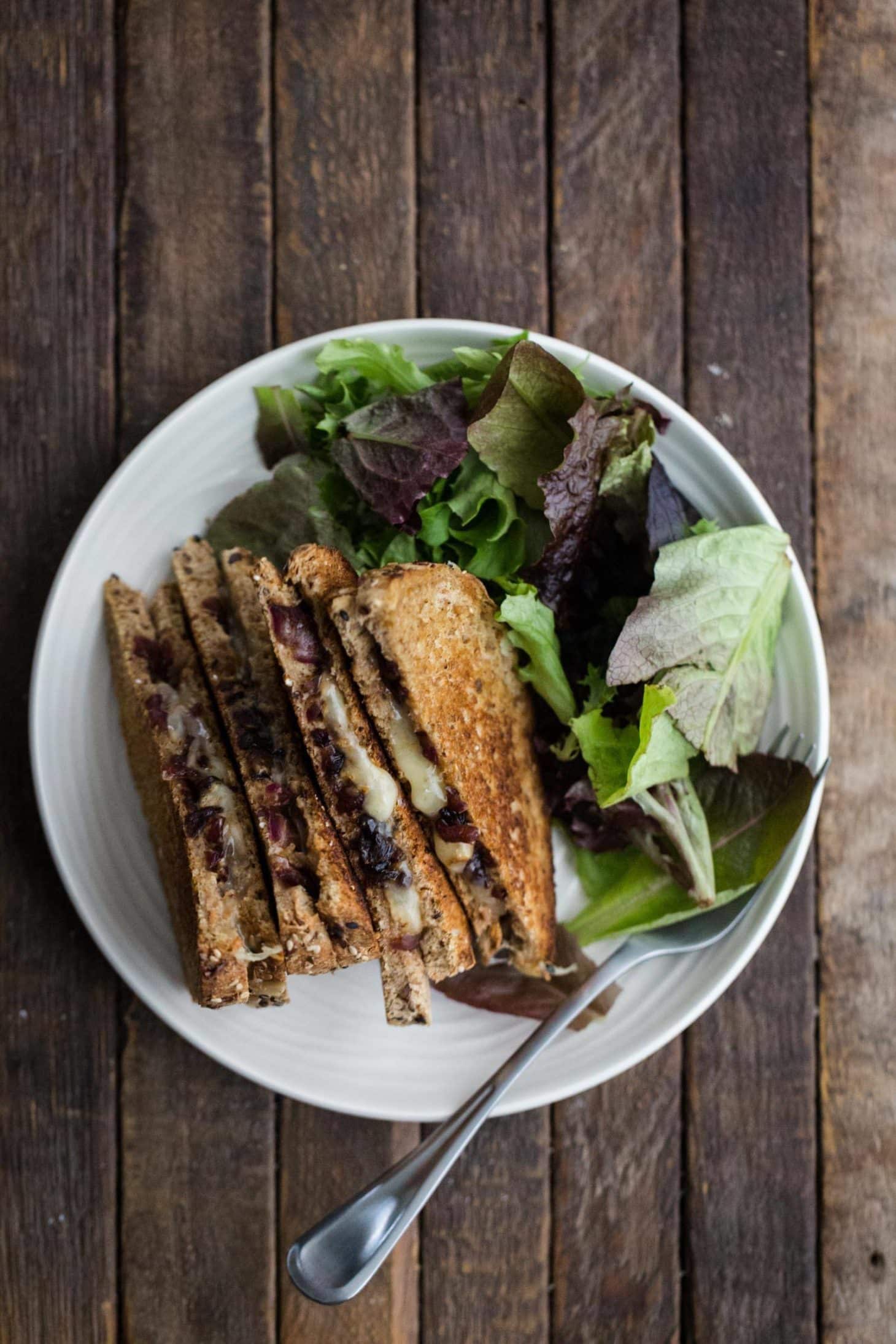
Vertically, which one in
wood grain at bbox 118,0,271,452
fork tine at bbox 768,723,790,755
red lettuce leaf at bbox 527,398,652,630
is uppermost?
wood grain at bbox 118,0,271,452

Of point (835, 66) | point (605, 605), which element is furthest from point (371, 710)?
point (835, 66)

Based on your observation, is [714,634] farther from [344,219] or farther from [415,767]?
[344,219]

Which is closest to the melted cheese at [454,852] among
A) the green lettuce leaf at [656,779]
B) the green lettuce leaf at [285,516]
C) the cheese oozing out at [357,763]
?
the cheese oozing out at [357,763]

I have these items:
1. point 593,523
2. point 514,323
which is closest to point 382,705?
point 593,523

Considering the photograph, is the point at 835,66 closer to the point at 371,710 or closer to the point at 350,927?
the point at 371,710

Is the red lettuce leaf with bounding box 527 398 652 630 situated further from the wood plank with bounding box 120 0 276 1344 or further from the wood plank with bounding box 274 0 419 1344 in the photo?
the wood plank with bounding box 120 0 276 1344

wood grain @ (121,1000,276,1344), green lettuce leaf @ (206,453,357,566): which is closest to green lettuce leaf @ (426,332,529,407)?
green lettuce leaf @ (206,453,357,566)

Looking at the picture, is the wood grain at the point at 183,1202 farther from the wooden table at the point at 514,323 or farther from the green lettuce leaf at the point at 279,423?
the green lettuce leaf at the point at 279,423
